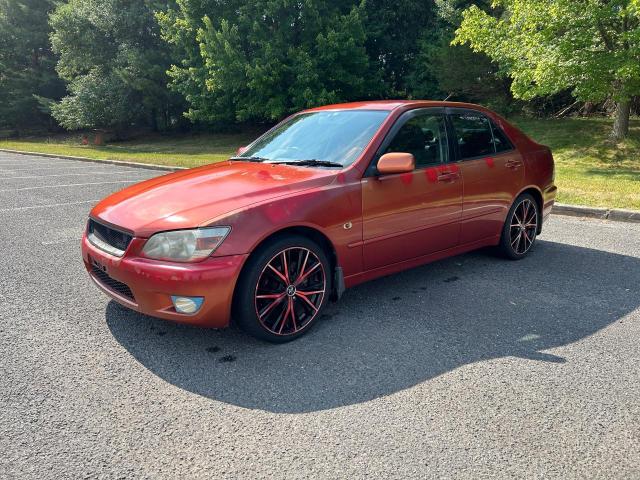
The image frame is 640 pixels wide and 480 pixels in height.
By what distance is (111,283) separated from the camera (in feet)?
11.6

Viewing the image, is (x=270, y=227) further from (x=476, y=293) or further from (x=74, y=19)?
(x=74, y=19)

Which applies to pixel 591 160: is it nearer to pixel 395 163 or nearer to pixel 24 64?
pixel 395 163

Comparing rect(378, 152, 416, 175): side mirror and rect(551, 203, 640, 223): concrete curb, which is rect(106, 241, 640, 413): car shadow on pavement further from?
rect(551, 203, 640, 223): concrete curb

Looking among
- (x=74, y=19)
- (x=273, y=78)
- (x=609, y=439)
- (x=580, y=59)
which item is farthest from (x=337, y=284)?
(x=74, y=19)

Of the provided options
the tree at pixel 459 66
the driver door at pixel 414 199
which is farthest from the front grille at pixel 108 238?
the tree at pixel 459 66

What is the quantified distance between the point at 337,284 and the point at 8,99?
4383cm

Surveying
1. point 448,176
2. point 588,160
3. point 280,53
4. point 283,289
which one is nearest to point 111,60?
point 280,53

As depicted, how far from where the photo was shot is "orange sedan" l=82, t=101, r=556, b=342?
324 centimetres

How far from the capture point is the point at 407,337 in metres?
3.58

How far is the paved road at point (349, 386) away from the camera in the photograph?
2355 millimetres

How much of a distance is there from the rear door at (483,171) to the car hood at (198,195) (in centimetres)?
156

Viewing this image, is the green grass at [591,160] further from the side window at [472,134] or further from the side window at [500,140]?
the side window at [472,134]

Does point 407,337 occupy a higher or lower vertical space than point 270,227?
lower

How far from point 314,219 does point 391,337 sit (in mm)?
982
